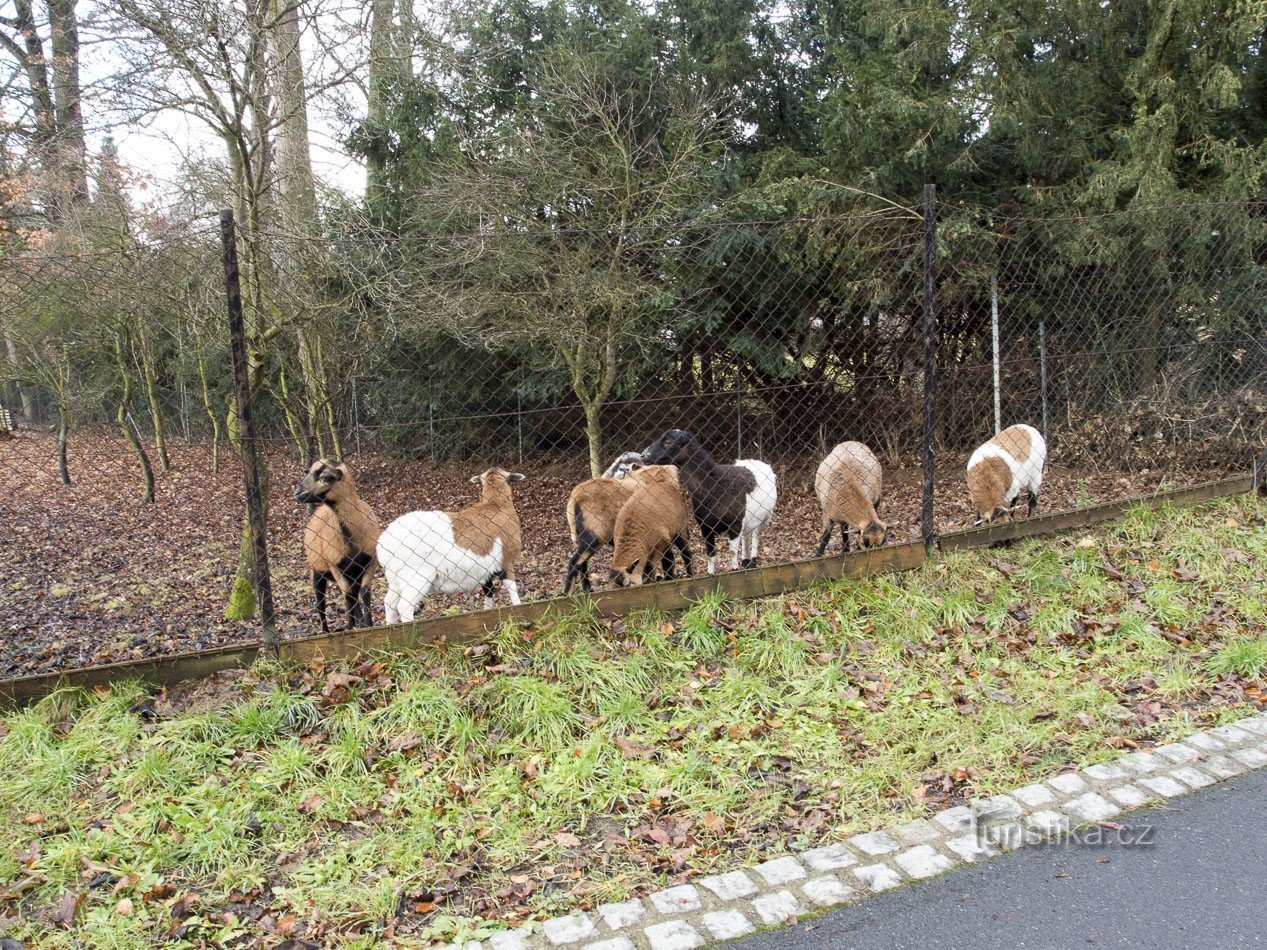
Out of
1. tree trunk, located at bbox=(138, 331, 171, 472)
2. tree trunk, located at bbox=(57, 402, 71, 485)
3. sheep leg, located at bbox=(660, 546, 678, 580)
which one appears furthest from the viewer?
tree trunk, located at bbox=(57, 402, 71, 485)

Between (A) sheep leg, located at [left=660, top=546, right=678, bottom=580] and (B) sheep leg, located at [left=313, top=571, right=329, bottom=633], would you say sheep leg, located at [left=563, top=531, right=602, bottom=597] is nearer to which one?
(A) sheep leg, located at [left=660, top=546, right=678, bottom=580]

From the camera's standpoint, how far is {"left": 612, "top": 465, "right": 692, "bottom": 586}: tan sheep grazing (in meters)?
5.26

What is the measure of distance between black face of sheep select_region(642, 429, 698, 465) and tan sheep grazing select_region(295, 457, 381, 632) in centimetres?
194

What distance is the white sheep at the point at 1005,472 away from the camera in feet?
21.7

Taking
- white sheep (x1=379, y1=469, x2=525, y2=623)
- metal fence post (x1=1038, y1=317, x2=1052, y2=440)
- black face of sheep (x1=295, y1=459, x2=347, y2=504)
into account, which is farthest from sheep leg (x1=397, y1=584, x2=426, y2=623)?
metal fence post (x1=1038, y1=317, x2=1052, y2=440)

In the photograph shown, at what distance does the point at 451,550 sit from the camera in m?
5.41

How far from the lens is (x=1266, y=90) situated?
9.01 m

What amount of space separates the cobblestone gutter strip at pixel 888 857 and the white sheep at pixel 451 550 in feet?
9.20

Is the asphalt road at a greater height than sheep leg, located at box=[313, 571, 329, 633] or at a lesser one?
lesser

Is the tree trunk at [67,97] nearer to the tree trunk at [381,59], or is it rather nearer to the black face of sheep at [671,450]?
the tree trunk at [381,59]

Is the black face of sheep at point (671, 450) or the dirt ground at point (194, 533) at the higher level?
the black face of sheep at point (671, 450)

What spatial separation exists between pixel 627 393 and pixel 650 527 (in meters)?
6.36

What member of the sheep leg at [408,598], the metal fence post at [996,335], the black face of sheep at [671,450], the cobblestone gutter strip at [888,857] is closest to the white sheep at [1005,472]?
the metal fence post at [996,335]

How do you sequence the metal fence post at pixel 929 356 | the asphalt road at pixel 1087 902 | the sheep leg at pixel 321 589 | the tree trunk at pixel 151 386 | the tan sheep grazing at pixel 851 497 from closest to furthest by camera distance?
the asphalt road at pixel 1087 902 < the metal fence post at pixel 929 356 < the sheep leg at pixel 321 589 < the tan sheep grazing at pixel 851 497 < the tree trunk at pixel 151 386
